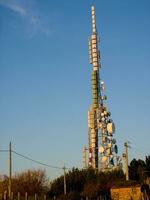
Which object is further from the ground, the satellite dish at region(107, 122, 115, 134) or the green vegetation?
the satellite dish at region(107, 122, 115, 134)

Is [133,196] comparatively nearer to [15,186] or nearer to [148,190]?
[148,190]

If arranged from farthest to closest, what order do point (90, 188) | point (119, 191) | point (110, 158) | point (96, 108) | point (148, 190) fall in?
point (96, 108)
point (110, 158)
point (90, 188)
point (119, 191)
point (148, 190)

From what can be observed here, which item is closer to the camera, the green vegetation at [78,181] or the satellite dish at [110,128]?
the green vegetation at [78,181]

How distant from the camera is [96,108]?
198 feet

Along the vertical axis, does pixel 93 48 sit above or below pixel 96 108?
above

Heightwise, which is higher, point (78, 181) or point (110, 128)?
point (110, 128)

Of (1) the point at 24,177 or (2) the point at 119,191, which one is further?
(1) the point at 24,177

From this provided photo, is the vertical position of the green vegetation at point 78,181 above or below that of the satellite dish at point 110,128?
below

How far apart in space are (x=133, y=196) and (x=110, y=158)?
3489 centimetres

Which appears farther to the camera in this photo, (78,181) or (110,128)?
(110,128)

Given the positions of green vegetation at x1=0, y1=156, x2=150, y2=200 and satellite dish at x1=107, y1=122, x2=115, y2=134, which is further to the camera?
satellite dish at x1=107, y1=122, x2=115, y2=134

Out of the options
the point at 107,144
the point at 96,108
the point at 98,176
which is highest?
the point at 96,108

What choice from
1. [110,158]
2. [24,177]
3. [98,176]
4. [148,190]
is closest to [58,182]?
[98,176]

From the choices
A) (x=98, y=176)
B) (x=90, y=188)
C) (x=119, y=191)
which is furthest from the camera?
(x=98, y=176)
